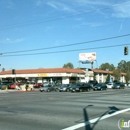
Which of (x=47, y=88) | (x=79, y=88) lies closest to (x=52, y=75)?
(x=47, y=88)

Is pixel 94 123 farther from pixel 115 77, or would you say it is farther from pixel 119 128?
pixel 115 77

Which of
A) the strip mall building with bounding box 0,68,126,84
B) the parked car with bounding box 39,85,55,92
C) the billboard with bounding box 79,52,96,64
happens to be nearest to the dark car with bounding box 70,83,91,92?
the parked car with bounding box 39,85,55,92

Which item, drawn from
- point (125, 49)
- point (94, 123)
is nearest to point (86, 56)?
point (125, 49)

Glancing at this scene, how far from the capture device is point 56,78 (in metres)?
80.6

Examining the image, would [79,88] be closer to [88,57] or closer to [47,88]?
[47,88]

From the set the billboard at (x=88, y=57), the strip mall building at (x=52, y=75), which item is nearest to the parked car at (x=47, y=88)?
the strip mall building at (x=52, y=75)

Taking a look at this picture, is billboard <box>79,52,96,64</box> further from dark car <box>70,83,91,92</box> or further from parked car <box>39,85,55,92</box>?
dark car <box>70,83,91,92</box>

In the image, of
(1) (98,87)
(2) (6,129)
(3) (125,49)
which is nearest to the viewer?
(2) (6,129)

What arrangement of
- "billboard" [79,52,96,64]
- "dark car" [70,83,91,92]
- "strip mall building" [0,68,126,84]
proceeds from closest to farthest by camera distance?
"dark car" [70,83,91,92]
"strip mall building" [0,68,126,84]
"billboard" [79,52,96,64]

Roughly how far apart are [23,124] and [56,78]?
232 ft

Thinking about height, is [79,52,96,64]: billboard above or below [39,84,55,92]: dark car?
above

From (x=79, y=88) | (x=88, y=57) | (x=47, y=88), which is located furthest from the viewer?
(x=88, y=57)

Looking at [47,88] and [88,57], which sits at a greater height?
[88,57]

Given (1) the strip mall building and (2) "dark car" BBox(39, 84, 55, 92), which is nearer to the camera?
(2) "dark car" BBox(39, 84, 55, 92)
